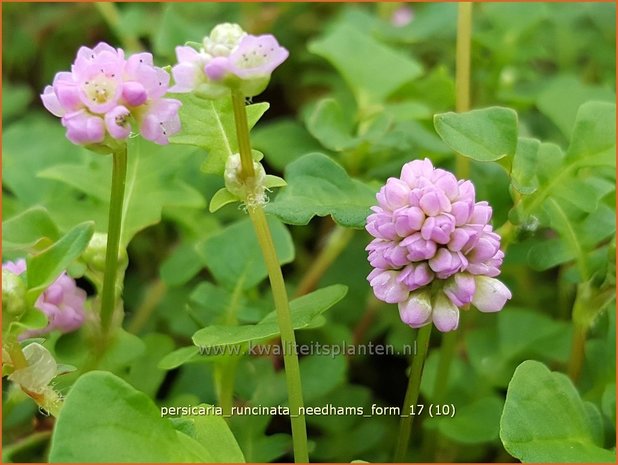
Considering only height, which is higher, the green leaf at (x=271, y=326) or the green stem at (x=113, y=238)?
the green stem at (x=113, y=238)

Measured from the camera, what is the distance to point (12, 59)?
4.95 feet

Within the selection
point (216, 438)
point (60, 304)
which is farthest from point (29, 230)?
point (216, 438)

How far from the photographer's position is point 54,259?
654 mm

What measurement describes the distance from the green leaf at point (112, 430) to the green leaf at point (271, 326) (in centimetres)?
8

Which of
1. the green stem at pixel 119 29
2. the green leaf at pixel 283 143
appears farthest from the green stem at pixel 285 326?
the green stem at pixel 119 29

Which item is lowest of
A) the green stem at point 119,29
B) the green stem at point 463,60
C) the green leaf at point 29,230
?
the green leaf at point 29,230

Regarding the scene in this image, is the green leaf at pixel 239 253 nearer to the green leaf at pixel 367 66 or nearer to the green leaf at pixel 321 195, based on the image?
the green leaf at pixel 321 195

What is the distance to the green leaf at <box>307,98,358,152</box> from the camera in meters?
0.89

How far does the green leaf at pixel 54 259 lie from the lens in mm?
643

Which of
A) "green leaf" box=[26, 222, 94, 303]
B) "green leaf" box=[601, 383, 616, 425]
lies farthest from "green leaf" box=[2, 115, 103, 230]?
"green leaf" box=[601, 383, 616, 425]

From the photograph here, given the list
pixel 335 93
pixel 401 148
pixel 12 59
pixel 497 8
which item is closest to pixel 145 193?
pixel 401 148

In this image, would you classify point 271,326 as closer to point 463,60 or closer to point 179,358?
point 179,358

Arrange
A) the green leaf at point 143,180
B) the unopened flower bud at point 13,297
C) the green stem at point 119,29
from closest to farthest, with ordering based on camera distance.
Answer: the unopened flower bud at point 13,297
the green leaf at point 143,180
the green stem at point 119,29

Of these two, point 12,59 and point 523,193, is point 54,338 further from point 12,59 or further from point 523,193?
point 12,59
